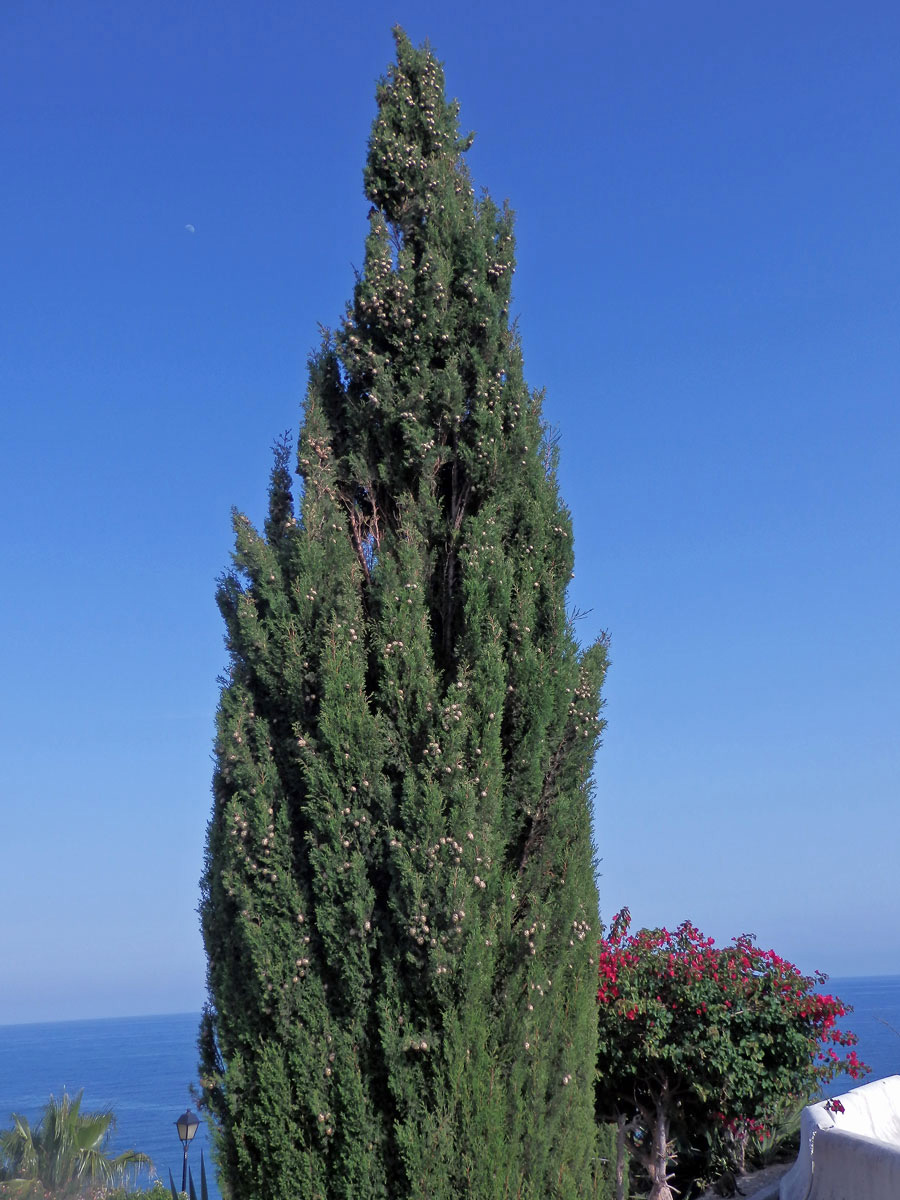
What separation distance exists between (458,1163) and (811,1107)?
3343 mm

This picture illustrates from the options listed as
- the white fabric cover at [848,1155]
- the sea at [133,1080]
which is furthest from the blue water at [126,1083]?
the white fabric cover at [848,1155]

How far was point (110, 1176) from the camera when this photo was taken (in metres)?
17.3

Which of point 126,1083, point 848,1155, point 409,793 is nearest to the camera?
point 409,793

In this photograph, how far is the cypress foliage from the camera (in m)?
5.21

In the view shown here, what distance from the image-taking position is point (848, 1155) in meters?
6.11

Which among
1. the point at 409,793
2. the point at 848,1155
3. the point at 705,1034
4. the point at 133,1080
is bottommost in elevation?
the point at 133,1080

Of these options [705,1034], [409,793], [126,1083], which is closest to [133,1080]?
[126,1083]

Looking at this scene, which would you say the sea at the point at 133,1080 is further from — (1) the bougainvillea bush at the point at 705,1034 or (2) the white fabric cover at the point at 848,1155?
(2) the white fabric cover at the point at 848,1155

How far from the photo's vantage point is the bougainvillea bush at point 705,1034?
27.3 feet

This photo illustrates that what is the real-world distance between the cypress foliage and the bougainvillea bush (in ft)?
8.89

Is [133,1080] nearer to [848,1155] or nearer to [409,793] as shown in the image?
[848,1155]

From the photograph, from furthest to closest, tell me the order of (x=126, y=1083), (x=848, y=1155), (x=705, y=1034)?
(x=126, y=1083) → (x=705, y=1034) → (x=848, y=1155)

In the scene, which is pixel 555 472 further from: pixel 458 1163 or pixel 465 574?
pixel 458 1163

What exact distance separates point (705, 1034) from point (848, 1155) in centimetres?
229
